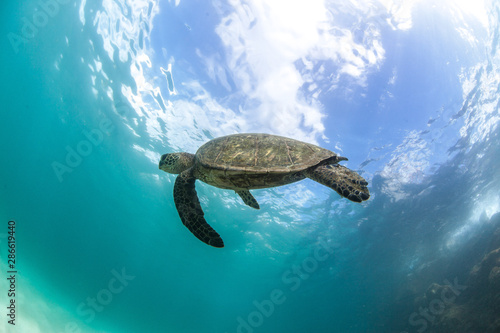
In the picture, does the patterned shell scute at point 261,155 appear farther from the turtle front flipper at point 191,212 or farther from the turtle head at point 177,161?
the turtle head at point 177,161

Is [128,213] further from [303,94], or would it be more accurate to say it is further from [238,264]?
[303,94]

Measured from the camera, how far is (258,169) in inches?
126

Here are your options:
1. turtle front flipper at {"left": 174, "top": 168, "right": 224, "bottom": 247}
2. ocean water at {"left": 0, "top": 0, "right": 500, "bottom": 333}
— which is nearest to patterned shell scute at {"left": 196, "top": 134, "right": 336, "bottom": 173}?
turtle front flipper at {"left": 174, "top": 168, "right": 224, "bottom": 247}

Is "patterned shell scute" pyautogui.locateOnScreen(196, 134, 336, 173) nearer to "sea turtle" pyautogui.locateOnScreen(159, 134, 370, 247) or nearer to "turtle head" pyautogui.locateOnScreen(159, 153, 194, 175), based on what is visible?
"sea turtle" pyautogui.locateOnScreen(159, 134, 370, 247)

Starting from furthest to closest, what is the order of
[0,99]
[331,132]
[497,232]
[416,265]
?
[416,265] < [0,99] < [497,232] < [331,132]

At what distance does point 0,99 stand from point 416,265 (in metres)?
49.3

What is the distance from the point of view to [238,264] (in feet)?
110

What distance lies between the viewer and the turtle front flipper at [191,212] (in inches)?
133

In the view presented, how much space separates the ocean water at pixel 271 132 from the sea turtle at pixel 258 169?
28.9 feet

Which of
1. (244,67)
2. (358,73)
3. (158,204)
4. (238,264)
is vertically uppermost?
(158,204)

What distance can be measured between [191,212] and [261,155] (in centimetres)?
175

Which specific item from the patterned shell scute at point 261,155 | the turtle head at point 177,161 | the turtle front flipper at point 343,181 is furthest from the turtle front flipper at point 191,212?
the turtle front flipper at point 343,181

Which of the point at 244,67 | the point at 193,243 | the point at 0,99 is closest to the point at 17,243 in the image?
the point at 0,99

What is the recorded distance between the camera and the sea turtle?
3.12m
